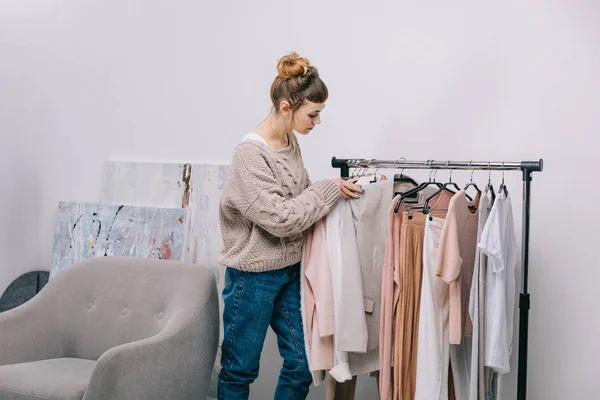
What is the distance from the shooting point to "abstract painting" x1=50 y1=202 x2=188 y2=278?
3.63 m

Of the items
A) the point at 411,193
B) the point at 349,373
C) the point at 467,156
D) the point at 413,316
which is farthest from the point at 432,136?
the point at 349,373

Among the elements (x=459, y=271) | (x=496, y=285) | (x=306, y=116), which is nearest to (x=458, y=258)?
(x=459, y=271)

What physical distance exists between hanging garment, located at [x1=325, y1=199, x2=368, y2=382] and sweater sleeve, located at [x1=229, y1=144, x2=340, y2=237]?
0.30 feet

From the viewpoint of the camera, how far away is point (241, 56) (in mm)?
3547

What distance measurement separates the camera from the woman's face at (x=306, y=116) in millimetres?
2510

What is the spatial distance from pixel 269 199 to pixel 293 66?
48 cm

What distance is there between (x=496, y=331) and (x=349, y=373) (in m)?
0.55

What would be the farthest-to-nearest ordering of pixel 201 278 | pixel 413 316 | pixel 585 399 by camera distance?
pixel 201 278, pixel 585 399, pixel 413 316

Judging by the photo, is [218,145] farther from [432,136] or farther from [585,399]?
[585,399]

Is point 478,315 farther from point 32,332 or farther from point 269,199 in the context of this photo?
point 32,332

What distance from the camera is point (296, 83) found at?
2484 mm

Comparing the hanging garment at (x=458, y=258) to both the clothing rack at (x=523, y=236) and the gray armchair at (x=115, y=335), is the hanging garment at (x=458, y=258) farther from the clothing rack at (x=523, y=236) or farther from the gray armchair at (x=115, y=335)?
the gray armchair at (x=115, y=335)

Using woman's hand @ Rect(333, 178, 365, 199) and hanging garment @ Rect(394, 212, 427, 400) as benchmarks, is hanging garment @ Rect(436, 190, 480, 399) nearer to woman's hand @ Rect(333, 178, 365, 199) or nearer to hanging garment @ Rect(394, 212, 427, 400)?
hanging garment @ Rect(394, 212, 427, 400)

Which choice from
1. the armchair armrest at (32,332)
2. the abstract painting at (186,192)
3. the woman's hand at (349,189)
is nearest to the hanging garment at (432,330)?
the woman's hand at (349,189)
